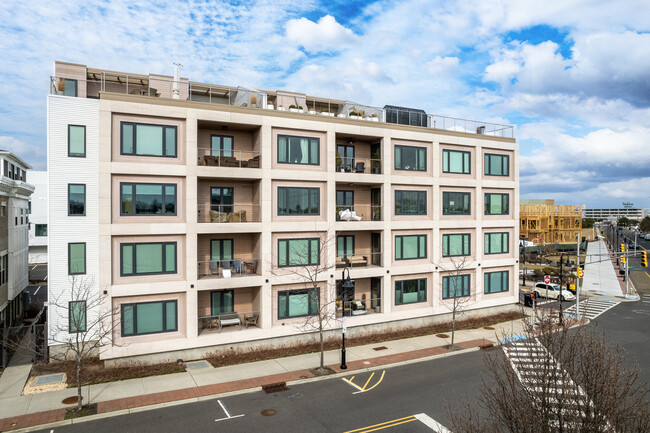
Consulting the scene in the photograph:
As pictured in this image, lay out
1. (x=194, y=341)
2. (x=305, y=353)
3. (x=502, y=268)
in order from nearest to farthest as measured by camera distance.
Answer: (x=194, y=341), (x=305, y=353), (x=502, y=268)

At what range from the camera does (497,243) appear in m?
35.6

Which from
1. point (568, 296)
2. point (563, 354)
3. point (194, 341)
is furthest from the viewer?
point (568, 296)

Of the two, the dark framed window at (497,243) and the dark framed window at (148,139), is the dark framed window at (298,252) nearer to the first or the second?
the dark framed window at (148,139)

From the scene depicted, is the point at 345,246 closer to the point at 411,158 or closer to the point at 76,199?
the point at 411,158

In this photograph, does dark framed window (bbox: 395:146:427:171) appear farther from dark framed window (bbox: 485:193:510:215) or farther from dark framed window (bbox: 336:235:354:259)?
dark framed window (bbox: 485:193:510:215)

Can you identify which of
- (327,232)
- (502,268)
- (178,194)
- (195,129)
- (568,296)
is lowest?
(568,296)

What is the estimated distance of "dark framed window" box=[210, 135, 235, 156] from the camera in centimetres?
2648

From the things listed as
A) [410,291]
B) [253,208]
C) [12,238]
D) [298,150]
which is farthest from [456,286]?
[12,238]

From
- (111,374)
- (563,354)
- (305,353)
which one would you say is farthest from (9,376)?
(563,354)

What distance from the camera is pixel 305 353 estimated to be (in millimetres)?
25656

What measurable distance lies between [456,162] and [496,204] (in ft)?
18.4

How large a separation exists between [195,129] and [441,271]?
20.0 meters

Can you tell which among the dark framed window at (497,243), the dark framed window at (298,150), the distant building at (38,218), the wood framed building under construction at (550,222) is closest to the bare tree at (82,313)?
the dark framed window at (298,150)

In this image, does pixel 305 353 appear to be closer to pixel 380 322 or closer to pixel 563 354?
pixel 380 322
